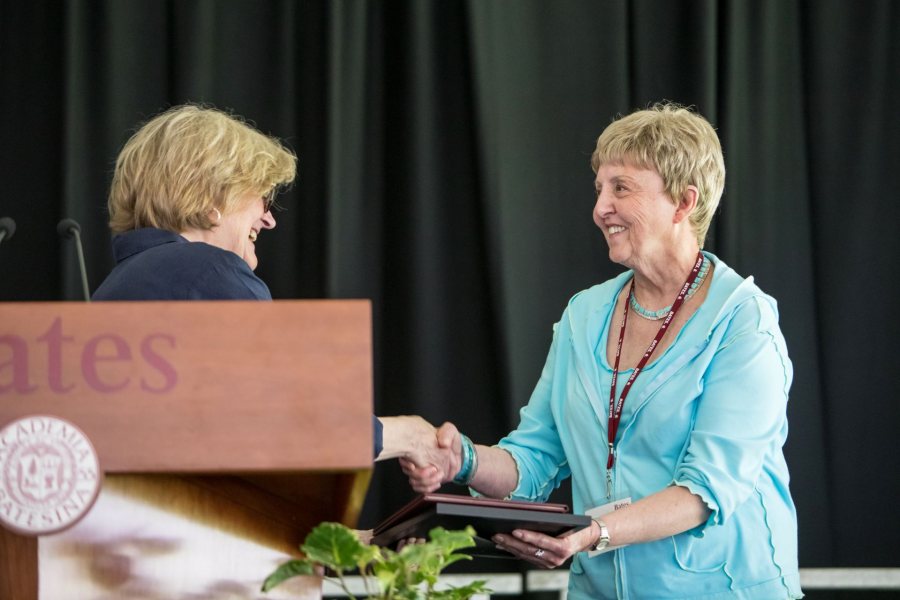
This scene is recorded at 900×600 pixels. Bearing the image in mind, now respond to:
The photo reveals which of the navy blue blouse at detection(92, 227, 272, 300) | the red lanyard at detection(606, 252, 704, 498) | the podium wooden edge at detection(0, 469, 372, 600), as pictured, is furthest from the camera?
the red lanyard at detection(606, 252, 704, 498)

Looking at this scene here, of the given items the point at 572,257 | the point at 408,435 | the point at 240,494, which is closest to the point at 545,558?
the point at 408,435

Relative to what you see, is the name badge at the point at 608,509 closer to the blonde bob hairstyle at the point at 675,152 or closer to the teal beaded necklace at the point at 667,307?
the teal beaded necklace at the point at 667,307

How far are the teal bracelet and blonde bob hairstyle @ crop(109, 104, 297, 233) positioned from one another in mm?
738

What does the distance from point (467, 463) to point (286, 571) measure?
54.6 inches

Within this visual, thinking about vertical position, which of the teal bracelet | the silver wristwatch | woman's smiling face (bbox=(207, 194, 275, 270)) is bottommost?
the silver wristwatch

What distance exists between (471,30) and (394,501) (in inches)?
52.8

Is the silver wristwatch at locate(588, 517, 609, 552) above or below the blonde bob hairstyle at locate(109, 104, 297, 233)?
below

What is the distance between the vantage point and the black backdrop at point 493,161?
3.03 m

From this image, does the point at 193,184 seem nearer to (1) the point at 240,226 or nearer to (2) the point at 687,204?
(1) the point at 240,226

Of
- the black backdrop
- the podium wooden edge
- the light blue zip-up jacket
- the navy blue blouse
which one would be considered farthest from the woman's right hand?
the podium wooden edge

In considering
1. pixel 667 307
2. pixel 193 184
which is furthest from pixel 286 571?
pixel 667 307

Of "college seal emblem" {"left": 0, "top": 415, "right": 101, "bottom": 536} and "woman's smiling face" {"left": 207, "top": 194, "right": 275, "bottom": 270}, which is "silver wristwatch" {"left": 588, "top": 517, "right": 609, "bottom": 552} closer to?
"woman's smiling face" {"left": 207, "top": 194, "right": 275, "bottom": 270}

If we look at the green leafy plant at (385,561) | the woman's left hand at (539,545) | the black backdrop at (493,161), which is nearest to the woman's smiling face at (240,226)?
the woman's left hand at (539,545)

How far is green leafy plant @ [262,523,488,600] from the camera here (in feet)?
3.38
